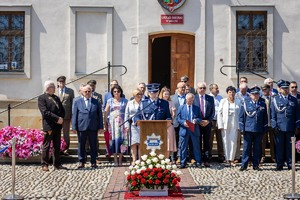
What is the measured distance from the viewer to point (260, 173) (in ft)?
44.8

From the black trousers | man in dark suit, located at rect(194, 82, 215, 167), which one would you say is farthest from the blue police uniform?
the black trousers

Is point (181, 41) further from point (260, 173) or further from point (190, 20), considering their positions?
point (260, 173)

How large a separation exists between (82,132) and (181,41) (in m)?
6.01

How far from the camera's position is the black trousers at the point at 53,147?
46.1ft

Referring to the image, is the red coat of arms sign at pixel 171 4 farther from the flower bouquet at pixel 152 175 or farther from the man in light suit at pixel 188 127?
the flower bouquet at pixel 152 175

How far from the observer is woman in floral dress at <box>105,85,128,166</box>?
48.3 feet

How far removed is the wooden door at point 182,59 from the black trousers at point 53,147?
19.9 feet

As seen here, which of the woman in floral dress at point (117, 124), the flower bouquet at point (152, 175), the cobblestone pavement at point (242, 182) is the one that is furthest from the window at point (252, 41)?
the flower bouquet at point (152, 175)

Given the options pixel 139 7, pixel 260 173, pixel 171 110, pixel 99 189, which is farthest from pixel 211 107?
pixel 139 7

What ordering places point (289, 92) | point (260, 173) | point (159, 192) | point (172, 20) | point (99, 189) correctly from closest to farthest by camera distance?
point (159, 192) → point (99, 189) → point (260, 173) → point (289, 92) → point (172, 20)

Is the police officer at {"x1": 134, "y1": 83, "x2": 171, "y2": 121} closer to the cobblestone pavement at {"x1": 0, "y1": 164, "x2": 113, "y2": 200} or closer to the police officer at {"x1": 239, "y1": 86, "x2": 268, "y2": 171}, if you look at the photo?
the cobblestone pavement at {"x1": 0, "y1": 164, "x2": 113, "y2": 200}

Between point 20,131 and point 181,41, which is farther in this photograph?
point 181,41

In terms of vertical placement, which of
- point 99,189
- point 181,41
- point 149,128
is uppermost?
point 181,41

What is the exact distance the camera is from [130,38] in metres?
19.0
